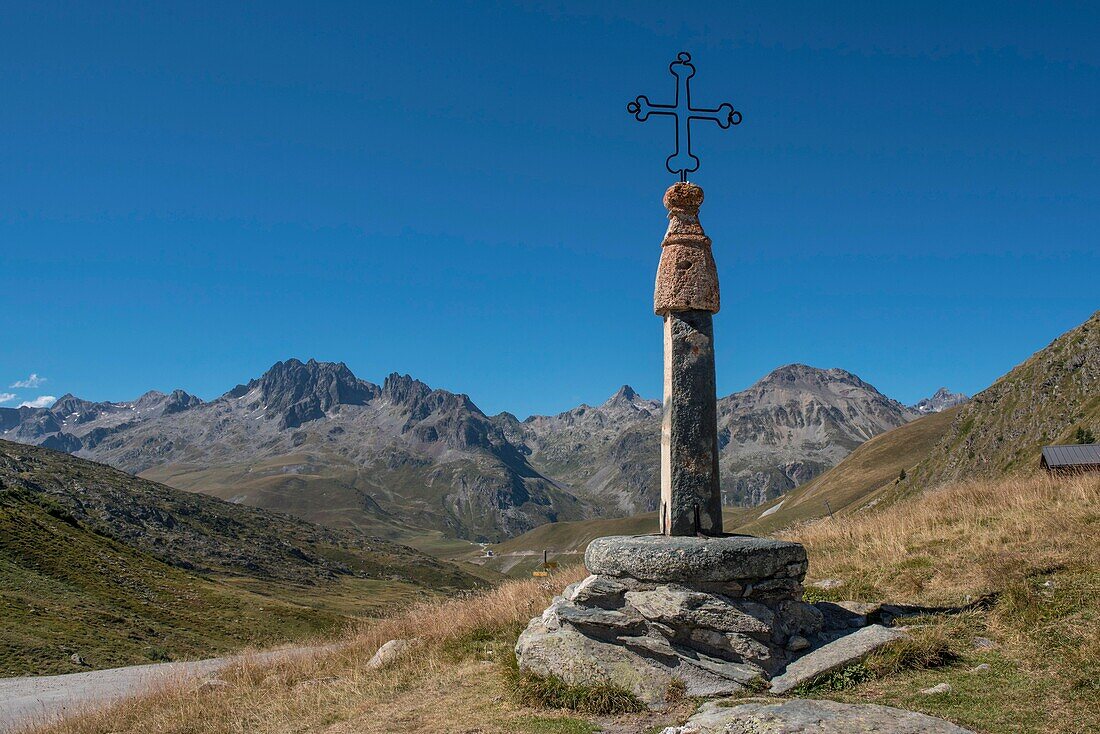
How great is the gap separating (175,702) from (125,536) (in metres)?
75.1

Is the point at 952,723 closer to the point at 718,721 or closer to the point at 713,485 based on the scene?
the point at 718,721

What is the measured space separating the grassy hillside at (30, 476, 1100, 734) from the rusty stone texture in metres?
5.54

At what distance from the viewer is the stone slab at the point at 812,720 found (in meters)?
7.08

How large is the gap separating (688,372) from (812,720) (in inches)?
215

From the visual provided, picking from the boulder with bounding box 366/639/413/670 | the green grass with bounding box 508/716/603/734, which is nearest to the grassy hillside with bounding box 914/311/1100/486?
the boulder with bounding box 366/639/413/670

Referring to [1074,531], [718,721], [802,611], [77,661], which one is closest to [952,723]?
[718,721]

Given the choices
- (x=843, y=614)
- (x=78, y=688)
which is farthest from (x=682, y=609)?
(x=78, y=688)

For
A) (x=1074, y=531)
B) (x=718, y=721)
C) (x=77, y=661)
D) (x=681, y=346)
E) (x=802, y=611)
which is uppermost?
(x=681, y=346)

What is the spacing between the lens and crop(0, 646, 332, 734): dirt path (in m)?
13.3

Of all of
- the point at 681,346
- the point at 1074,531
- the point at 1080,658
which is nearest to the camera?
the point at 1080,658

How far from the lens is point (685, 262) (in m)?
11.9

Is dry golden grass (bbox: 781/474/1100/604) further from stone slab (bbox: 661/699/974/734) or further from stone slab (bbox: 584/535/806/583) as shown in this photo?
stone slab (bbox: 661/699/974/734)

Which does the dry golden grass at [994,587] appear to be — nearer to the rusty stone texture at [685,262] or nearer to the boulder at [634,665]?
the boulder at [634,665]

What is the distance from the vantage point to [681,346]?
11.7 meters
